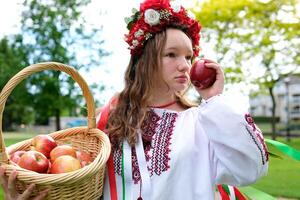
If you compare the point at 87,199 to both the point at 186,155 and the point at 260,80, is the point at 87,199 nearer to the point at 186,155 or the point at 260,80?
the point at 186,155

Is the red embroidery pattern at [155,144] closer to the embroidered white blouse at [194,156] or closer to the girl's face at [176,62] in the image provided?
the embroidered white blouse at [194,156]

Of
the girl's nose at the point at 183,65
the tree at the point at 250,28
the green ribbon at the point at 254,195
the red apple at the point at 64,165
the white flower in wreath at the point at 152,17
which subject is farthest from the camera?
the tree at the point at 250,28

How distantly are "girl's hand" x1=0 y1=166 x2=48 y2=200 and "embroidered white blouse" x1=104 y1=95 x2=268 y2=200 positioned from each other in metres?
0.33

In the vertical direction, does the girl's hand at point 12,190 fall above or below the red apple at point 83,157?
below

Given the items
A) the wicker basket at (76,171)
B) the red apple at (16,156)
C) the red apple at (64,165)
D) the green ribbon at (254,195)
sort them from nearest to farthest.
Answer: the wicker basket at (76,171), the red apple at (64,165), the red apple at (16,156), the green ribbon at (254,195)

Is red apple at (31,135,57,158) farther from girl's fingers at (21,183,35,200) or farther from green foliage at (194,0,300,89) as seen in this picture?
green foliage at (194,0,300,89)

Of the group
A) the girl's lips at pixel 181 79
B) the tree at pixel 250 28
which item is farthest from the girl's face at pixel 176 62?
the tree at pixel 250 28

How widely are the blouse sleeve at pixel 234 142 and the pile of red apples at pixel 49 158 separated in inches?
19.8

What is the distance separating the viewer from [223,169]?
1.64 m

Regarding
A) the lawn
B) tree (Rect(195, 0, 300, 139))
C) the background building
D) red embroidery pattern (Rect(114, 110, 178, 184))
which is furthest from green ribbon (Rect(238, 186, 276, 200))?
the background building

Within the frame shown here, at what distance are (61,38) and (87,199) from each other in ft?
58.9

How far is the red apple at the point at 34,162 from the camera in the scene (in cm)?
161

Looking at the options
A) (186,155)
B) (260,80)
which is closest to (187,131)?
(186,155)

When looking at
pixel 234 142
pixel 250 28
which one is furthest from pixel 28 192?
pixel 250 28
